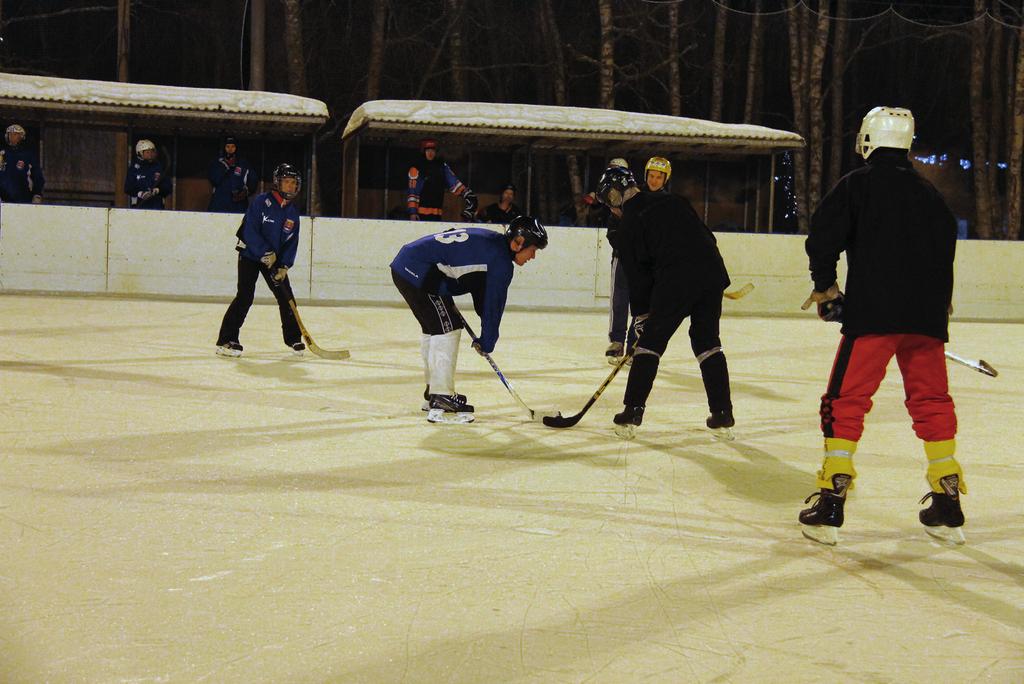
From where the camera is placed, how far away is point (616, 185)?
619 centimetres

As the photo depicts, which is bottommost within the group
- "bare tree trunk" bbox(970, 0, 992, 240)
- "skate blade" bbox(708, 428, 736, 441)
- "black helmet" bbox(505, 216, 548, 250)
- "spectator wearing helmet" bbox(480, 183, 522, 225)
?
"skate blade" bbox(708, 428, 736, 441)

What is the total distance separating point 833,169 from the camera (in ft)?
96.3

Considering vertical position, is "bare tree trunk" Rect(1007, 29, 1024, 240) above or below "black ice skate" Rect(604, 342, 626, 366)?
above

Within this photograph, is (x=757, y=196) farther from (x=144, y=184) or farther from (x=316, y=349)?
(x=316, y=349)

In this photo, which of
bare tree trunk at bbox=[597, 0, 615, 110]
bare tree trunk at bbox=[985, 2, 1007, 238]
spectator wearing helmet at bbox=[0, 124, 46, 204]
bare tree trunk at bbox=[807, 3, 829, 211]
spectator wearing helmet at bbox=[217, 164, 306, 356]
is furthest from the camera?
bare tree trunk at bbox=[985, 2, 1007, 238]

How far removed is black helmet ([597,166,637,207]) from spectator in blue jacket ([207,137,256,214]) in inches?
393

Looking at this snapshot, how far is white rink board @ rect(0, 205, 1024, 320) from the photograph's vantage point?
45.8 ft

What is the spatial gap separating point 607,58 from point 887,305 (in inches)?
795

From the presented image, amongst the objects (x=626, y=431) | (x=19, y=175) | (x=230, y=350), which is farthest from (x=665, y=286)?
(x=19, y=175)

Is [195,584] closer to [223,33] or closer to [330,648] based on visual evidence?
[330,648]

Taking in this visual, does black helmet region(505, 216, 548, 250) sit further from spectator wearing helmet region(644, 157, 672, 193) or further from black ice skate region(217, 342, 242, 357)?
black ice skate region(217, 342, 242, 357)

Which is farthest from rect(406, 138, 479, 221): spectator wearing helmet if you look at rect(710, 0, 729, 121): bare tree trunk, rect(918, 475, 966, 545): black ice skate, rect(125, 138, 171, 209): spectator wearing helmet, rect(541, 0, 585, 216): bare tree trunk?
rect(710, 0, 729, 121): bare tree trunk

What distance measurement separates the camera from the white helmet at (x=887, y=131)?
4.14 meters

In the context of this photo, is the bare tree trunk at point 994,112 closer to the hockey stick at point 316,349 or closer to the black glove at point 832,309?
the hockey stick at point 316,349
